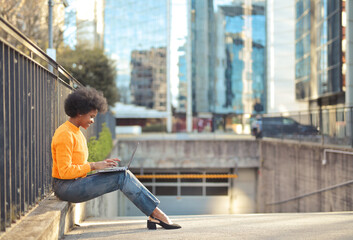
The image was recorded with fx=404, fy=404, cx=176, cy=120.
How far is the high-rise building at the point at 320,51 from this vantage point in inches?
884

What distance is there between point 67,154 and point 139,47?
4659 cm

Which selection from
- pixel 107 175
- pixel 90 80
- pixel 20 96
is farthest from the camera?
pixel 90 80

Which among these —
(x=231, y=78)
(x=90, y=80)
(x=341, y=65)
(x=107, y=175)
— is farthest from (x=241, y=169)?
(x=231, y=78)

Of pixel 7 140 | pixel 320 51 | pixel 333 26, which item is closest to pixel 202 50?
pixel 320 51

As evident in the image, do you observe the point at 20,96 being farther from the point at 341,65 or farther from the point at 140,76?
the point at 140,76

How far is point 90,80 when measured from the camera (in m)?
27.6

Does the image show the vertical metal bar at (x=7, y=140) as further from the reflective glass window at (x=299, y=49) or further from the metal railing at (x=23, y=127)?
the reflective glass window at (x=299, y=49)

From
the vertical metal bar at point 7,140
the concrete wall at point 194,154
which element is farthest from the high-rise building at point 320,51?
the vertical metal bar at point 7,140

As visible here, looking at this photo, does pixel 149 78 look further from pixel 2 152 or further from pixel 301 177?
pixel 2 152

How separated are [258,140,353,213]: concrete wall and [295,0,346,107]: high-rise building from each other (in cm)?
643

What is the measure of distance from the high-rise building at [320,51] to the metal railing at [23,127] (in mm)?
20545

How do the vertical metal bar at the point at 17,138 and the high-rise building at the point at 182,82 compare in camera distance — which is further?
the high-rise building at the point at 182,82

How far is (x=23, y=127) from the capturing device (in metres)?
3.60

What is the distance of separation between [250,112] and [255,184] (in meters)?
25.1
